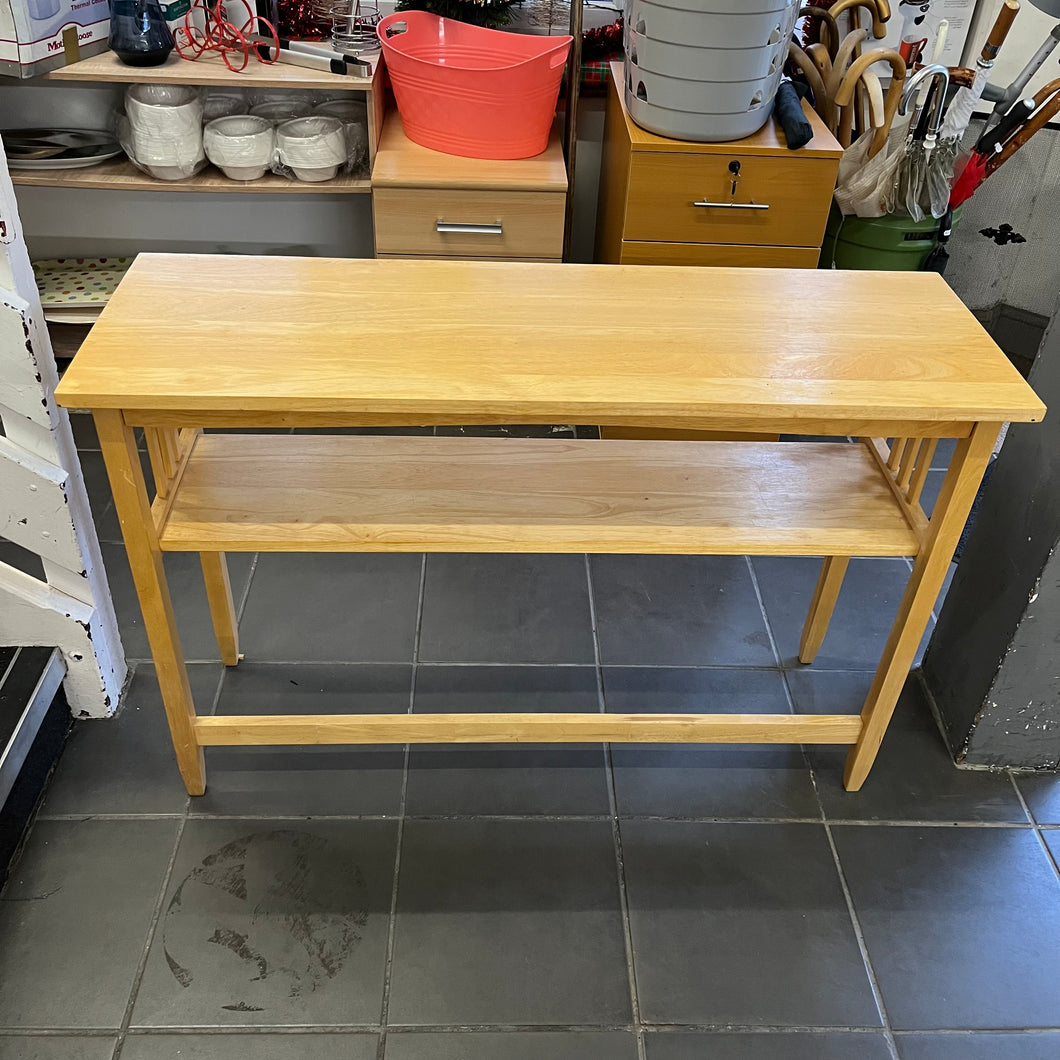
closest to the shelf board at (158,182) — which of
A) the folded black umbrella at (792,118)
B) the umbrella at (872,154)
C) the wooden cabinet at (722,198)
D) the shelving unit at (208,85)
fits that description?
the shelving unit at (208,85)

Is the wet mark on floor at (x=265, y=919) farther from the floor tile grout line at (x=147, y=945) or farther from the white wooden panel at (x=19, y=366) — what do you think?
the white wooden panel at (x=19, y=366)

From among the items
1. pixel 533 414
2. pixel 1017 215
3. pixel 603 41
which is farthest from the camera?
pixel 1017 215

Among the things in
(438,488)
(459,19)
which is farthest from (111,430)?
(459,19)

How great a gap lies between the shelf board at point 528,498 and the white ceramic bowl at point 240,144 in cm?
129

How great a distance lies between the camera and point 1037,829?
77.2 inches

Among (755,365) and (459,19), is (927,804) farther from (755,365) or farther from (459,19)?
(459,19)

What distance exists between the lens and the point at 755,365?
1.48 meters

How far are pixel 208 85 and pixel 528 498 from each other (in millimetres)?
1685

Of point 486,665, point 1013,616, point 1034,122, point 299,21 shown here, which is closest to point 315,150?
point 299,21

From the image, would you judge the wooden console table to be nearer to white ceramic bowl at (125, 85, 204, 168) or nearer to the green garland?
white ceramic bowl at (125, 85, 204, 168)

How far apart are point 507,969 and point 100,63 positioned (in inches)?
93.9

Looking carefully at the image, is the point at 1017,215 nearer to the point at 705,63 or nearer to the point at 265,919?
the point at 705,63

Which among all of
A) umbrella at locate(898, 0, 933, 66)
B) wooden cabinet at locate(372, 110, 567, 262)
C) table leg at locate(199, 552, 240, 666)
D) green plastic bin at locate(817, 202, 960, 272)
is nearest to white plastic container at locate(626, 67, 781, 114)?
wooden cabinet at locate(372, 110, 567, 262)

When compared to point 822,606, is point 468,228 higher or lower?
higher
